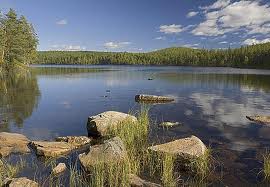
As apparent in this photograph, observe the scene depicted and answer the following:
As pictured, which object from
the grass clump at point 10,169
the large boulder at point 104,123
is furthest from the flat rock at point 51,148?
the large boulder at point 104,123

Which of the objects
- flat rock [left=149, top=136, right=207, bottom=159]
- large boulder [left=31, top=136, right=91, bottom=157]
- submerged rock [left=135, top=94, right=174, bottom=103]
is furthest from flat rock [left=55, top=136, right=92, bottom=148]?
submerged rock [left=135, top=94, right=174, bottom=103]

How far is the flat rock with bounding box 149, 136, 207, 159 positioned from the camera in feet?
47.1

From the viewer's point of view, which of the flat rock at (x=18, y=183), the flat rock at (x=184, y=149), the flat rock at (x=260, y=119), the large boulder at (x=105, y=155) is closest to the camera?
the flat rock at (x=18, y=183)

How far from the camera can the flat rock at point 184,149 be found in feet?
47.1

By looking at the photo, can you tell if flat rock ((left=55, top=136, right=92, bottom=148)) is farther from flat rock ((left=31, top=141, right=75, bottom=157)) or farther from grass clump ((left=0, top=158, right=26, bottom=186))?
grass clump ((left=0, top=158, right=26, bottom=186))

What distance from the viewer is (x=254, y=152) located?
1716 centimetres

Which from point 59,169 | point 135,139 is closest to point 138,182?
point 59,169

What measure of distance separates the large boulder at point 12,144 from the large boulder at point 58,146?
2.03 ft

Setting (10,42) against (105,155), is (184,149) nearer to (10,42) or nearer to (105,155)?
(105,155)

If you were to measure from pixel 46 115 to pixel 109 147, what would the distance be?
1652 cm

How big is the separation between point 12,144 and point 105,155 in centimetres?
695

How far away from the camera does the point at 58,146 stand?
17047 mm

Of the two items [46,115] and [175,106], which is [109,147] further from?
[175,106]

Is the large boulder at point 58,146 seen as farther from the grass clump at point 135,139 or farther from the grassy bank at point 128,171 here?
the grass clump at point 135,139
